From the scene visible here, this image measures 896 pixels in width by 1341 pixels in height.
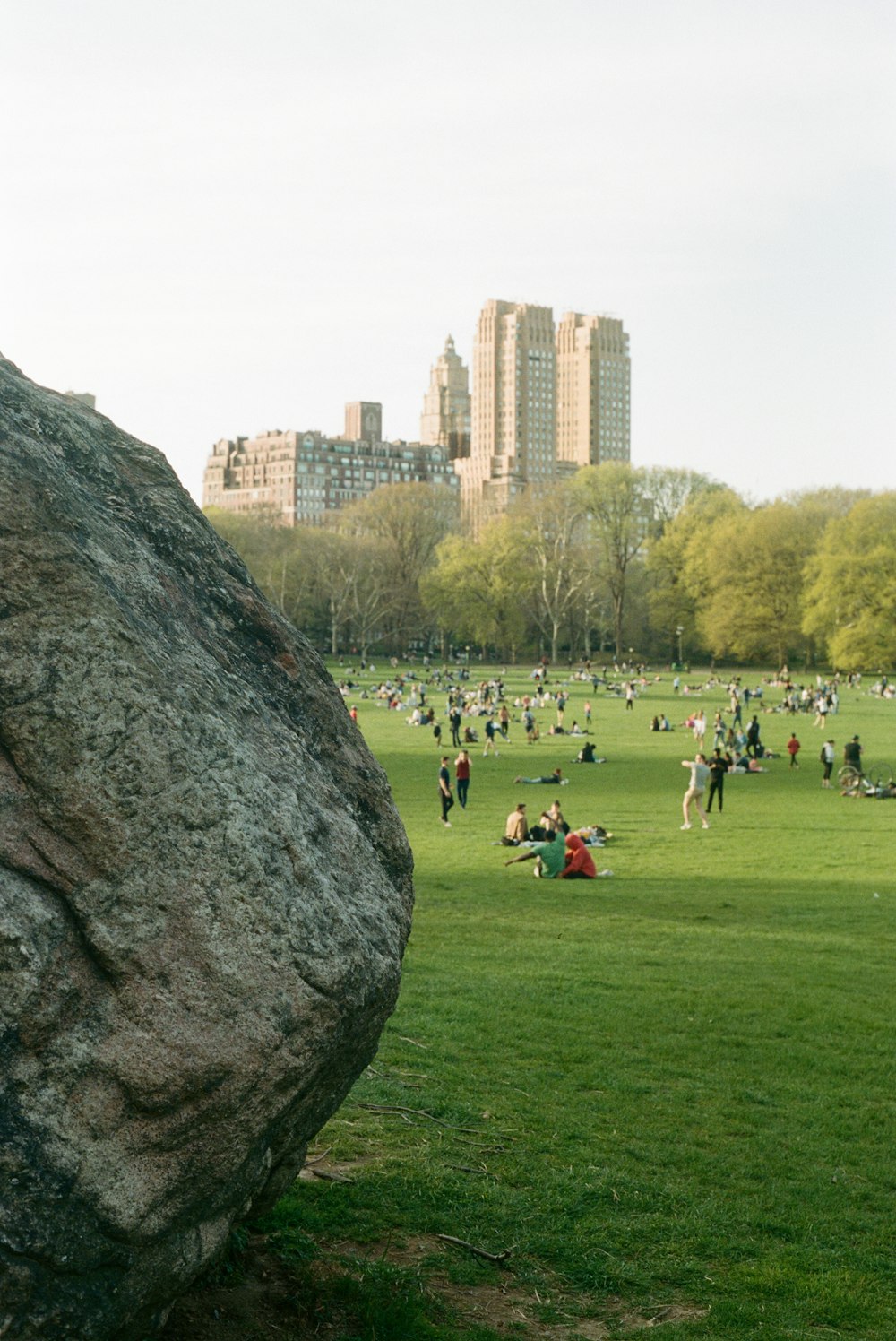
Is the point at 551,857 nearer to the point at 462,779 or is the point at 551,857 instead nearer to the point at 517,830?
the point at 517,830

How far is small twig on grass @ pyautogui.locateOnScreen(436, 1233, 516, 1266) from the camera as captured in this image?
6.69 m

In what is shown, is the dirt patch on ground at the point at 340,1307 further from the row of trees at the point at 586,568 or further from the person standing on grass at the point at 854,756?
the row of trees at the point at 586,568

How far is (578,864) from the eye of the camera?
21.4m

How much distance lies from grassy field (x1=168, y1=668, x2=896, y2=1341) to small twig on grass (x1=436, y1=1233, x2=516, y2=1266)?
0.10 ft

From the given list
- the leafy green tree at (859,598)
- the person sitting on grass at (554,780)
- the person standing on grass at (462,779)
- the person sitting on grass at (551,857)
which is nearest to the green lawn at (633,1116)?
the person sitting on grass at (551,857)

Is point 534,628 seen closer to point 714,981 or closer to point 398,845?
point 714,981

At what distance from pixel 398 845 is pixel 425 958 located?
826cm

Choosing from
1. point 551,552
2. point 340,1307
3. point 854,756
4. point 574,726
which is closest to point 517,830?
point 854,756

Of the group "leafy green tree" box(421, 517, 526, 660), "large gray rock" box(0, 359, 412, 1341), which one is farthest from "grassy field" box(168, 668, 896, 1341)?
"leafy green tree" box(421, 517, 526, 660)

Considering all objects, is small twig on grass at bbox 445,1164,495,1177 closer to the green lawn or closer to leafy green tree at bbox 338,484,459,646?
the green lawn

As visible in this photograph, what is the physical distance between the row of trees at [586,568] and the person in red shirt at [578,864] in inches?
2909

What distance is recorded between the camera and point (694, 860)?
23.5 metres

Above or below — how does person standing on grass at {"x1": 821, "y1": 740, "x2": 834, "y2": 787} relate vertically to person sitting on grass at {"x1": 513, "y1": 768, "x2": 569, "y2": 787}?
above

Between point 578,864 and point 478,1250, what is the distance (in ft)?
48.7
